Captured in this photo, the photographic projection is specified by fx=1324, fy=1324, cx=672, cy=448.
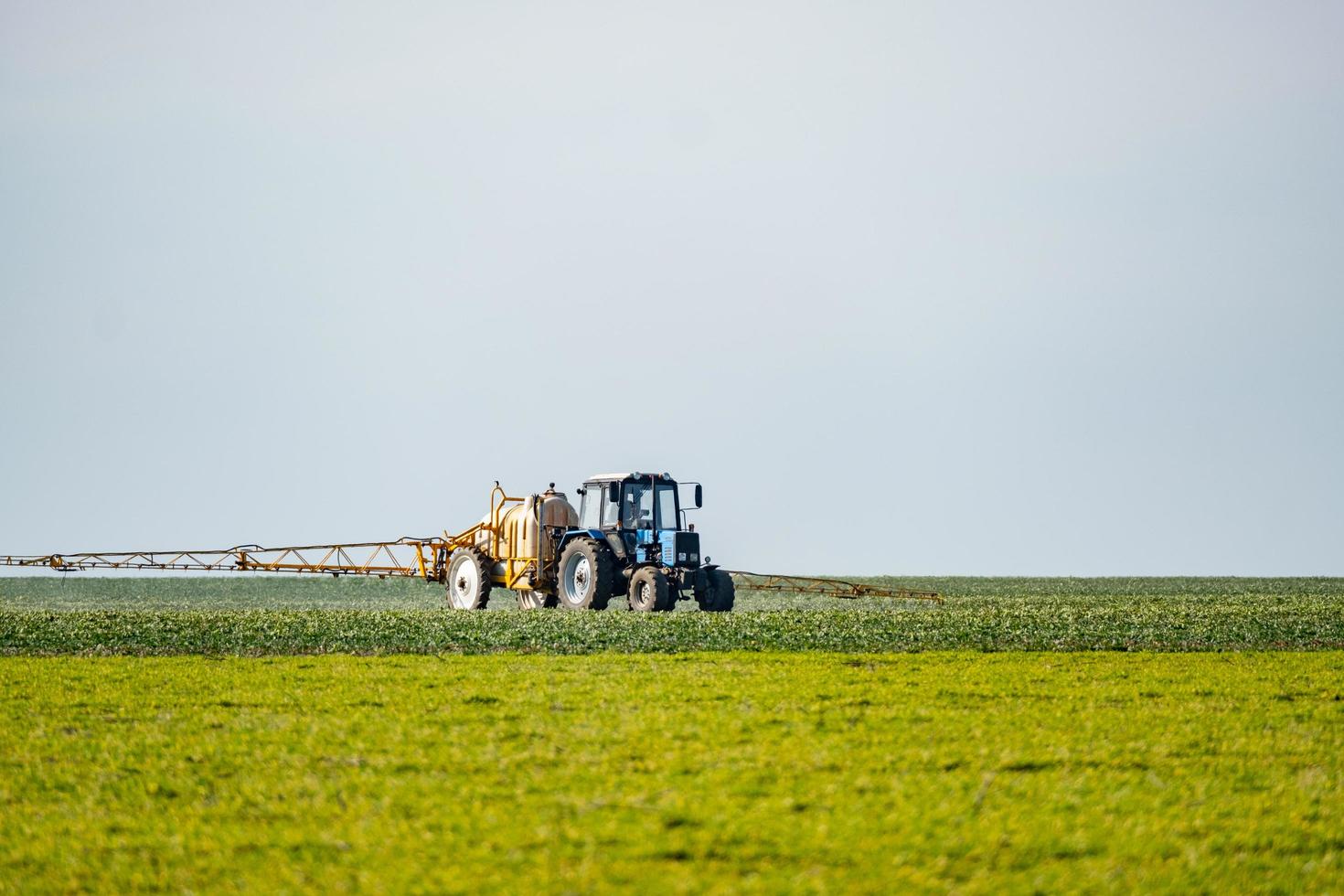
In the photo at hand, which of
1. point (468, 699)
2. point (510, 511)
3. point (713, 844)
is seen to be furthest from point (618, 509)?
point (713, 844)

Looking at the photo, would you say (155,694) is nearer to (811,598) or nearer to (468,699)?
(468,699)

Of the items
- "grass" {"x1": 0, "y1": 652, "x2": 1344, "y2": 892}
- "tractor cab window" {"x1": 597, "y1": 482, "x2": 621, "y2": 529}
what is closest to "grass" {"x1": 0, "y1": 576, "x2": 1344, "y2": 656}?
"tractor cab window" {"x1": 597, "y1": 482, "x2": 621, "y2": 529}

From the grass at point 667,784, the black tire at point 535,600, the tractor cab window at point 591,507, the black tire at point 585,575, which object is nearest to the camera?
the grass at point 667,784

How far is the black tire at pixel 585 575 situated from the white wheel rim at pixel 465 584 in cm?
304

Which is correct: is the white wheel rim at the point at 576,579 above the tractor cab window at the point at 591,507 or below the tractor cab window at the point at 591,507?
below

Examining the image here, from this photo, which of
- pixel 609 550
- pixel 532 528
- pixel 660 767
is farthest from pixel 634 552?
pixel 660 767

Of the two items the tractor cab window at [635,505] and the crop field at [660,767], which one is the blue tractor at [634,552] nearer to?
the tractor cab window at [635,505]

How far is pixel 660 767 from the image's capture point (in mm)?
12062

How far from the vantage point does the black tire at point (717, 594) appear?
32.2 m

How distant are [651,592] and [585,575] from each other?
2099mm

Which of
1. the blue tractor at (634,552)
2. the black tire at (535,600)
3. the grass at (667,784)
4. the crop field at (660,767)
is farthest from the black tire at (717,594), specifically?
the grass at (667,784)

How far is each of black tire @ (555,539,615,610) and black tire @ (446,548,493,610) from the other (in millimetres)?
2809

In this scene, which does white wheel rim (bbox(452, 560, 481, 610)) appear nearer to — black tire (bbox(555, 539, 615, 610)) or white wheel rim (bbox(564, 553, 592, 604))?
black tire (bbox(555, 539, 615, 610))

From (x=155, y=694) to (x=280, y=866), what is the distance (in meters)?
10.0
